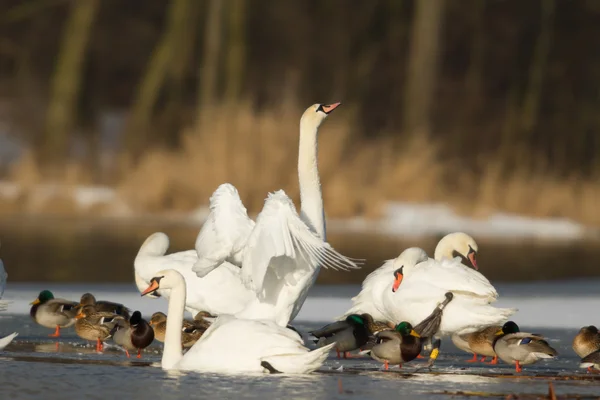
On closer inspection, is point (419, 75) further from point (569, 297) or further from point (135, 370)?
point (135, 370)

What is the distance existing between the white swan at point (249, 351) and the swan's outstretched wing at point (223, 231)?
0.90m

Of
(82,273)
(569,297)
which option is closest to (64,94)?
(82,273)

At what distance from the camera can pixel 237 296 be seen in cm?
1047

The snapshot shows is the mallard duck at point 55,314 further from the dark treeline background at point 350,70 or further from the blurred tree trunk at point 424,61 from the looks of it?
the dark treeline background at point 350,70

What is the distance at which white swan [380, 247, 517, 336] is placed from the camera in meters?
9.44

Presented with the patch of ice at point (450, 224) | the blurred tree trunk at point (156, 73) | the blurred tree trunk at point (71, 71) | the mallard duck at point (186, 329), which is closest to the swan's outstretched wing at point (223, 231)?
the mallard duck at point (186, 329)

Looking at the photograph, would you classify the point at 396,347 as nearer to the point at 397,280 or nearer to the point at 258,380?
the point at 397,280

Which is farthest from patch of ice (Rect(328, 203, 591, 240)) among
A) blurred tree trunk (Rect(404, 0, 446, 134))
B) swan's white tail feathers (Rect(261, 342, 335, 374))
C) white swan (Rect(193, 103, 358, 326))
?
swan's white tail feathers (Rect(261, 342, 335, 374))

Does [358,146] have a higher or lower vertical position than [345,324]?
higher

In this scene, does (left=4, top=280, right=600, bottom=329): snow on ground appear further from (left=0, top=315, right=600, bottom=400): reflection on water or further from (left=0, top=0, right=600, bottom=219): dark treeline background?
(left=0, top=0, right=600, bottom=219): dark treeline background

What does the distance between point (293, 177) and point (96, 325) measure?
43.3 ft

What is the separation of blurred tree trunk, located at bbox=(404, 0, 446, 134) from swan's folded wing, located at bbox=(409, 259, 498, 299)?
1875cm

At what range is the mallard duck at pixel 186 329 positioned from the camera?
32.4 ft

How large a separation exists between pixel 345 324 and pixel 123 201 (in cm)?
1417
